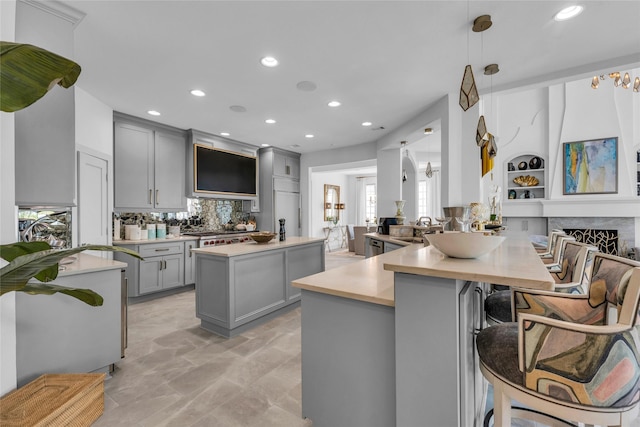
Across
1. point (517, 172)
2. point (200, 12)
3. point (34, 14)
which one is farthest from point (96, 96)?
point (517, 172)

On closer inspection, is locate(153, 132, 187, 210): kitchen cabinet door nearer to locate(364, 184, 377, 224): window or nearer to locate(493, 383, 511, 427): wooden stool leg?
locate(493, 383, 511, 427): wooden stool leg

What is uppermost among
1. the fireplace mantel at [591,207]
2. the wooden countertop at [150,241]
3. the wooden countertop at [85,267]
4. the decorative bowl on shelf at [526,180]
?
the decorative bowl on shelf at [526,180]

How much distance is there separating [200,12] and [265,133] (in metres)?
3.07

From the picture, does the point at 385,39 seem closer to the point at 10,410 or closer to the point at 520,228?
the point at 10,410

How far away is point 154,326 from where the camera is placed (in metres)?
3.08

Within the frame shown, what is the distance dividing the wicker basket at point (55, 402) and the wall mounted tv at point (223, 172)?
3.58 metres

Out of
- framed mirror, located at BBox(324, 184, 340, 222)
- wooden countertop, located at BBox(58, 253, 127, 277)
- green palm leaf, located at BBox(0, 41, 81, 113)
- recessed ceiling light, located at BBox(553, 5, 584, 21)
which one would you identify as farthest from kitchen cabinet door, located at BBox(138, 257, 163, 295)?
framed mirror, located at BBox(324, 184, 340, 222)

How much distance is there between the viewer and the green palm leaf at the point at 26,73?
72 centimetres

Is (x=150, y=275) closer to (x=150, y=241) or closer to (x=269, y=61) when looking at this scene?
(x=150, y=241)

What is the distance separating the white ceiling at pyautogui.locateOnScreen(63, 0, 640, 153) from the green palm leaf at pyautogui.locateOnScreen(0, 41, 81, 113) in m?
1.50

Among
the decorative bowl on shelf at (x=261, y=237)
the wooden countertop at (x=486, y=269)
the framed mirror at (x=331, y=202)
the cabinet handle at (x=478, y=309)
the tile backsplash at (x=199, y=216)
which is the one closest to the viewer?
the wooden countertop at (x=486, y=269)

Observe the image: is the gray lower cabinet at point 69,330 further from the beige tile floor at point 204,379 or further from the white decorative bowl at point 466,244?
the white decorative bowl at point 466,244

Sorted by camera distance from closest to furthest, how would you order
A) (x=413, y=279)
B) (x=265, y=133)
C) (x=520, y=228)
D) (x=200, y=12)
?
(x=413, y=279), (x=200, y=12), (x=265, y=133), (x=520, y=228)

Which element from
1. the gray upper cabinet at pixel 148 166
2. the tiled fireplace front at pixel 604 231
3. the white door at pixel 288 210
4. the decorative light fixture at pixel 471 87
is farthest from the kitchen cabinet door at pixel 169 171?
the tiled fireplace front at pixel 604 231
